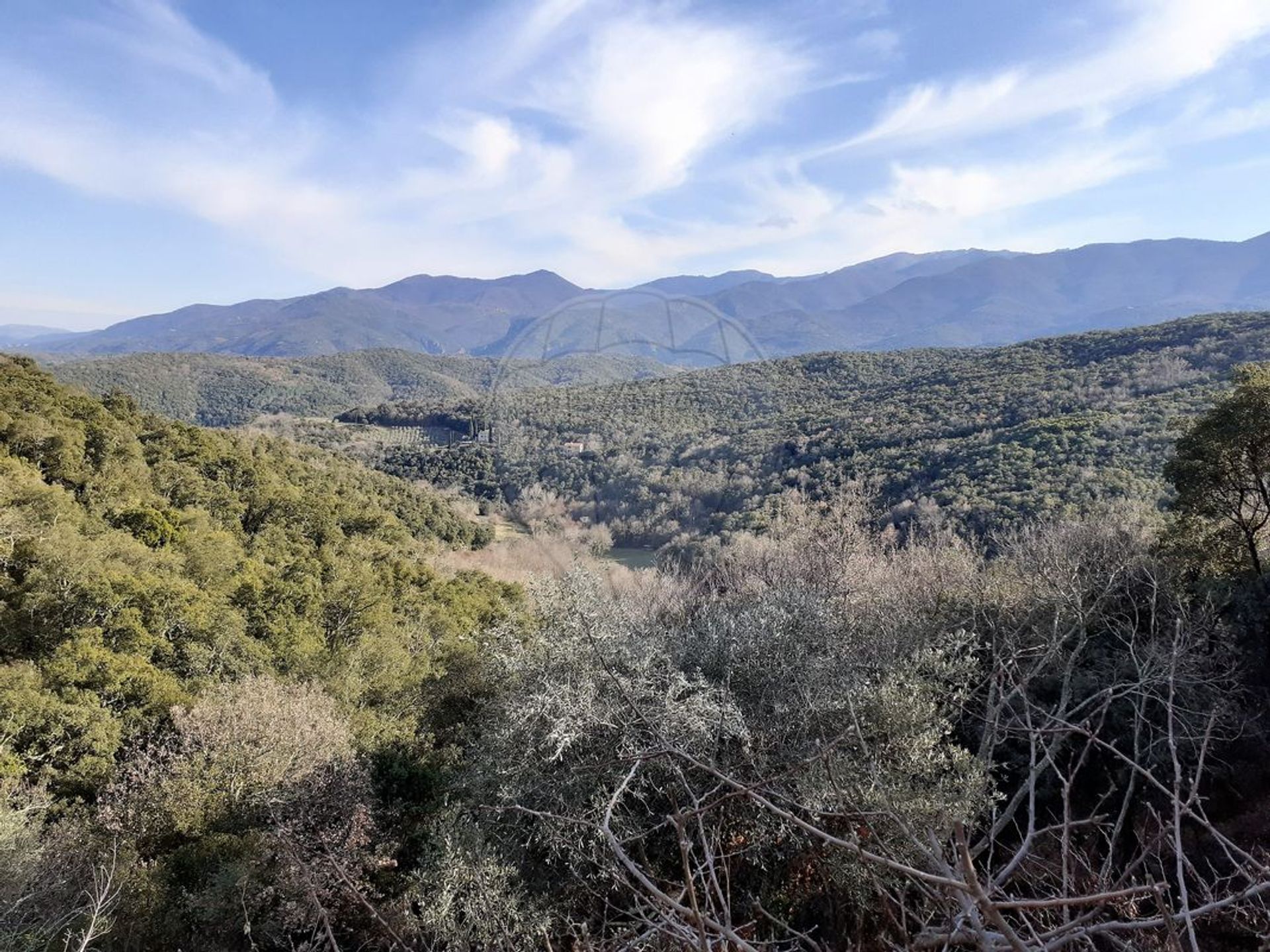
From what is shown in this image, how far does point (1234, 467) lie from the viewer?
9.88 m

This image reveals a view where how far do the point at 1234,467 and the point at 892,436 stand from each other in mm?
19066

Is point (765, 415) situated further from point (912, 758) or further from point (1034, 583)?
point (912, 758)

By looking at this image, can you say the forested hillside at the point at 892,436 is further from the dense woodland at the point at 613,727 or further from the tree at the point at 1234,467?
the dense woodland at the point at 613,727

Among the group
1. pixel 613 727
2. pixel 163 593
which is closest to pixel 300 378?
pixel 163 593

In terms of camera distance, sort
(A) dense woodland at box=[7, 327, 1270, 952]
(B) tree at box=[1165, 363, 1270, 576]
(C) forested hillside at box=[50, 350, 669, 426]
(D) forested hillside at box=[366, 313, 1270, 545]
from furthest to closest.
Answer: (C) forested hillside at box=[50, 350, 669, 426]
(D) forested hillside at box=[366, 313, 1270, 545]
(B) tree at box=[1165, 363, 1270, 576]
(A) dense woodland at box=[7, 327, 1270, 952]

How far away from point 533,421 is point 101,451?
26.4 metres

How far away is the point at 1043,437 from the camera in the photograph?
77.8 feet

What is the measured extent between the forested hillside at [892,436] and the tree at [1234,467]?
1403mm

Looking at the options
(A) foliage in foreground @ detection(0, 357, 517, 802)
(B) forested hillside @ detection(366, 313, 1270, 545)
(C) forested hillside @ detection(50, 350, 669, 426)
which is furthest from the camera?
(C) forested hillside @ detection(50, 350, 669, 426)

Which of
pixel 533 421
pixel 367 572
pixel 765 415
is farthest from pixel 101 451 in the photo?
pixel 765 415

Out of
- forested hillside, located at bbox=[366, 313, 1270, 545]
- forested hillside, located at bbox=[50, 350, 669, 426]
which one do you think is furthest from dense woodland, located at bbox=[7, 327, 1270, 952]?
forested hillside, located at bbox=[50, 350, 669, 426]

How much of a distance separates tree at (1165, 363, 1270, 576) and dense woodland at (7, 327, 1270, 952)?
60mm

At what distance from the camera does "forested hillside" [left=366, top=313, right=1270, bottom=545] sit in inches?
844

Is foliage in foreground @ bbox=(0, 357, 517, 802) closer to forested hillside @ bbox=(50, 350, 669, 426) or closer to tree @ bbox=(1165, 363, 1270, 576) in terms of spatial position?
tree @ bbox=(1165, 363, 1270, 576)
